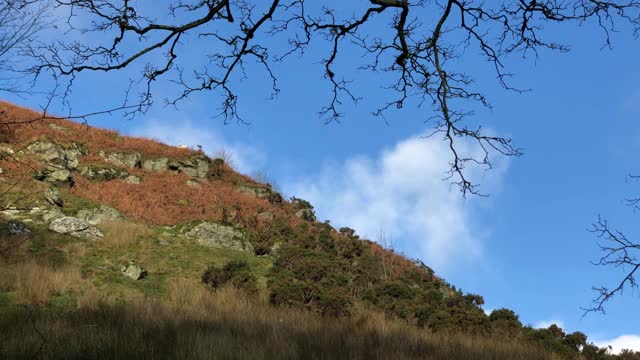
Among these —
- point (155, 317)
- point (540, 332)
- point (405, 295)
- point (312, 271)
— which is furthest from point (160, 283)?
point (540, 332)

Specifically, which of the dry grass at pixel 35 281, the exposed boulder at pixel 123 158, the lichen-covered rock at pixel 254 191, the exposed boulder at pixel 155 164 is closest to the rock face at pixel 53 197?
the dry grass at pixel 35 281

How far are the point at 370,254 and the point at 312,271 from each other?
659cm

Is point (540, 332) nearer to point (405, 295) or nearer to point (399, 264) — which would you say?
point (405, 295)

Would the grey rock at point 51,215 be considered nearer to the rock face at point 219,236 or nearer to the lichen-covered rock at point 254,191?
the rock face at point 219,236

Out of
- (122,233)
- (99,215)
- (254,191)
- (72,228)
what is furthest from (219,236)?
(254,191)

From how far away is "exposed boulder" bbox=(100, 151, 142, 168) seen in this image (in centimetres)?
2400

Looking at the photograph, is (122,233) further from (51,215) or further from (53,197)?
(53,197)

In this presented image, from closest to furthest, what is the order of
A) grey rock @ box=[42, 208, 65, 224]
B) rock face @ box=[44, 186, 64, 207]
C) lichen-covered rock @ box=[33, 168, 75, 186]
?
1. grey rock @ box=[42, 208, 65, 224]
2. rock face @ box=[44, 186, 64, 207]
3. lichen-covered rock @ box=[33, 168, 75, 186]

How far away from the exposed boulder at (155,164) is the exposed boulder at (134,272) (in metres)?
13.6

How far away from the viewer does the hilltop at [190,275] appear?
5227 mm

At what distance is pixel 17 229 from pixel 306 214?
15.2m

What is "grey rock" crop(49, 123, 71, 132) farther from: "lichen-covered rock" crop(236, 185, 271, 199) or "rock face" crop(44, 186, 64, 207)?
"rock face" crop(44, 186, 64, 207)

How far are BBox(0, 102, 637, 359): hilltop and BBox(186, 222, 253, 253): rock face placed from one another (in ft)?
0.18

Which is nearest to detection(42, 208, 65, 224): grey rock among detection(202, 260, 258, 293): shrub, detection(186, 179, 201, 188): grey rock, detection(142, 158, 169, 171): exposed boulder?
detection(202, 260, 258, 293): shrub
